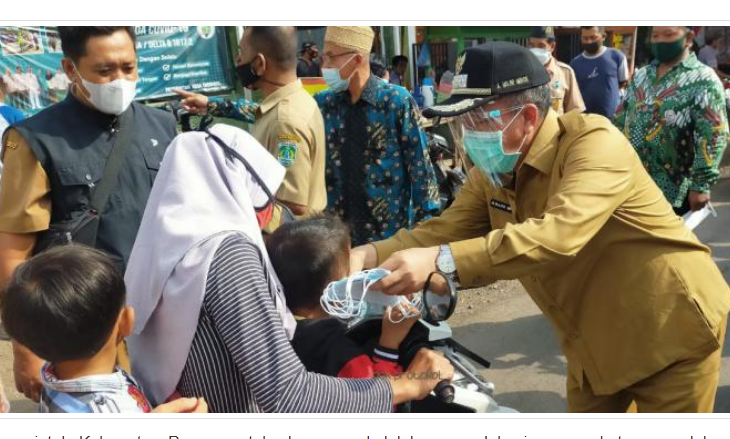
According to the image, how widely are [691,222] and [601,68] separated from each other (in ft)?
10.3

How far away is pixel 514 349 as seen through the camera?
169 inches

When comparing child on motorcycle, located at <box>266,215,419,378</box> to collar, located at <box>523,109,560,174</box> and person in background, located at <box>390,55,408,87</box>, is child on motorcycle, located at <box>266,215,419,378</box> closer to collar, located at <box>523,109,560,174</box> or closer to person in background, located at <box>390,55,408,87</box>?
collar, located at <box>523,109,560,174</box>

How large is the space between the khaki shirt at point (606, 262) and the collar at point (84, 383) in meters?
0.90

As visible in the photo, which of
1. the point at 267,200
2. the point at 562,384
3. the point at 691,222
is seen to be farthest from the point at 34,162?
the point at 691,222

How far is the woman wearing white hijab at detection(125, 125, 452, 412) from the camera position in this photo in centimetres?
149

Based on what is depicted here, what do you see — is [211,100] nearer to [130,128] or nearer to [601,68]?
[130,128]

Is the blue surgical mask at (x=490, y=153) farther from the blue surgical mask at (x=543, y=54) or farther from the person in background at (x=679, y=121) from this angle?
the blue surgical mask at (x=543, y=54)

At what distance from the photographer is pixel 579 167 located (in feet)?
6.16

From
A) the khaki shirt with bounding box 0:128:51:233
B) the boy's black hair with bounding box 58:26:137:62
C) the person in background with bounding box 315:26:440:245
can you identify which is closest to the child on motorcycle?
the khaki shirt with bounding box 0:128:51:233

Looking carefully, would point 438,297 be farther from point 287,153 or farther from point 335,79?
point 335,79

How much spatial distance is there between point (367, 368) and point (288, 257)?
0.38 m

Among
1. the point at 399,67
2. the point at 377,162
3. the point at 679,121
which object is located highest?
the point at 679,121

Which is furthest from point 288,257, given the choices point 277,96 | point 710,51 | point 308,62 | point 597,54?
point 710,51

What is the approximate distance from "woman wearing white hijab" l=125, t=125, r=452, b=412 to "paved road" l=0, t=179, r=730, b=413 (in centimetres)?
224
